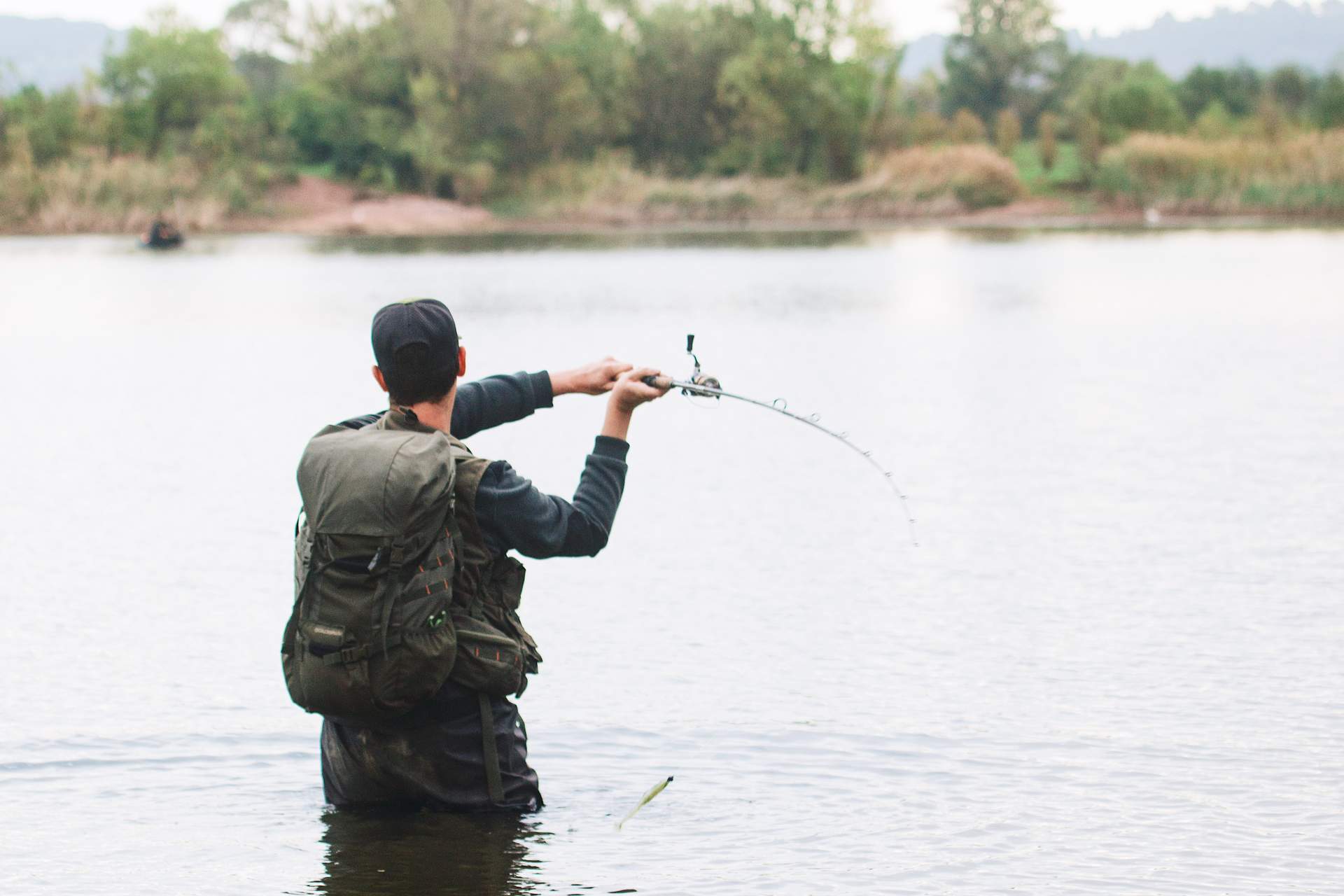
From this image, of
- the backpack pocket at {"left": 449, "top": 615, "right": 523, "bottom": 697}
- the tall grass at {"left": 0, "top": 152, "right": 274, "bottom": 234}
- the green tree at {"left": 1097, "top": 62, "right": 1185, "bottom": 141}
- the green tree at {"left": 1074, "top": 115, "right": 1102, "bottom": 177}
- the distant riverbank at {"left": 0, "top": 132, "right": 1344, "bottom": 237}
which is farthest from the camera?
the green tree at {"left": 1097, "top": 62, "right": 1185, "bottom": 141}

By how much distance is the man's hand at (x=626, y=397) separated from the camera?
4.40 meters

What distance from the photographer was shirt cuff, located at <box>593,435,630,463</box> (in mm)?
4453

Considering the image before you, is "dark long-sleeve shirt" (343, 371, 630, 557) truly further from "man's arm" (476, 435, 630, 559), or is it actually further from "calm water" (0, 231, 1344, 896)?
"calm water" (0, 231, 1344, 896)

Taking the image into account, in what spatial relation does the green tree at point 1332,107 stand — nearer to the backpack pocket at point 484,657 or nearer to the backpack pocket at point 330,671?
the backpack pocket at point 484,657

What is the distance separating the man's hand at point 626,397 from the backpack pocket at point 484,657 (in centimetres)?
56

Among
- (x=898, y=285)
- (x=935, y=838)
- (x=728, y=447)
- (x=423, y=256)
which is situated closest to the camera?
(x=935, y=838)

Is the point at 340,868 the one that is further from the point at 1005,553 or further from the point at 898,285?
the point at 898,285

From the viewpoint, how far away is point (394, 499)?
409 cm

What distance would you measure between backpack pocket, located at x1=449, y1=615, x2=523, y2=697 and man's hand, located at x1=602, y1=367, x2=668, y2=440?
22.1 inches

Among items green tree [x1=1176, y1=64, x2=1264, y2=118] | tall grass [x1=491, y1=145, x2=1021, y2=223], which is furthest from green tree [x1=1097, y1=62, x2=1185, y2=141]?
green tree [x1=1176, y1=64, x2=1264, y2=118]

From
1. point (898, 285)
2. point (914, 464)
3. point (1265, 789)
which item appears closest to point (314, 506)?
point (1265, 789)

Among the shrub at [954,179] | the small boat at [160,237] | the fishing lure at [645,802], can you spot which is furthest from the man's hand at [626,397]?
the shrub at [954,179]

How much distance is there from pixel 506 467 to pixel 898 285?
3005cm

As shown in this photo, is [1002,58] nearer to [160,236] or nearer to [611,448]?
[160,236]
